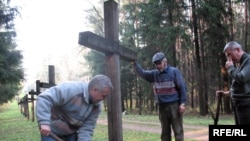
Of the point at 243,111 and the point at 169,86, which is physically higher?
the point at 169,86

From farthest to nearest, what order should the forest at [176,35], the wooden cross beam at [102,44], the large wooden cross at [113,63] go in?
the forest at [176,35]
the large wooden cross at [113,63]
the wooden cross beam at [102,44]

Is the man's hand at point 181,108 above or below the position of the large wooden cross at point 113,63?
below

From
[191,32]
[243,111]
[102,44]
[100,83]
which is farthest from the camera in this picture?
[191,32]

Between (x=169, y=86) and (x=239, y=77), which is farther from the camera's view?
(x=169, y=86)

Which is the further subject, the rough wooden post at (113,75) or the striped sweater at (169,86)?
the striped sweater at (169,86)

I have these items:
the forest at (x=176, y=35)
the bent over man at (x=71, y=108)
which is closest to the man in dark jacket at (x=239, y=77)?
the bent over man at (x=71, y=108)

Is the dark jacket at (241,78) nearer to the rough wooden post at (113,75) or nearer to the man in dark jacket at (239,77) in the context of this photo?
the man in dark jacket at (239,77)

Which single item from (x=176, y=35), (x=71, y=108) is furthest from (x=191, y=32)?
(x=71, y=108)

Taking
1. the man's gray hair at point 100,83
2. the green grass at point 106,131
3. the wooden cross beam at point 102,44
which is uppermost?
the wooden cross beam at point 102,44

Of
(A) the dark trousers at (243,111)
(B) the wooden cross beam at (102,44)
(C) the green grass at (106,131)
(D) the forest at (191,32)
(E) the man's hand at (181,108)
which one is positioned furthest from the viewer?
(D) the forest at (191,32)

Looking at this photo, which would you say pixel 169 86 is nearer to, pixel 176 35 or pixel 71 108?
pixel 71 108

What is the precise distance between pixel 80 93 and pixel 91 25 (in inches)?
1238

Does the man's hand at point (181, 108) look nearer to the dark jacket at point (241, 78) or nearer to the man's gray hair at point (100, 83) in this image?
the dark jacket at point (241, 78)

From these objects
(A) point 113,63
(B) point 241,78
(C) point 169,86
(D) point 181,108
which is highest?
(A) point 113,63
